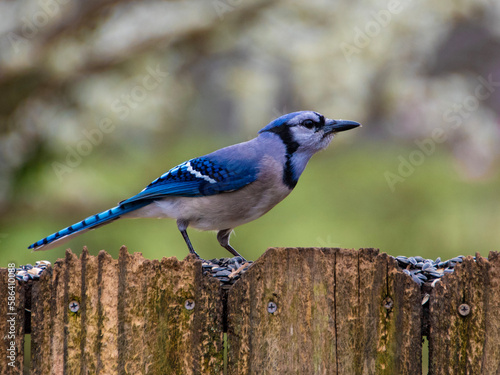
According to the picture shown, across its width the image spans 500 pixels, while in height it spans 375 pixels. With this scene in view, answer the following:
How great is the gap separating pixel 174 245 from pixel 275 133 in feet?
6.58

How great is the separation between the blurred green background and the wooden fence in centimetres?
294

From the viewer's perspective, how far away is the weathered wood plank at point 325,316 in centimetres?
199

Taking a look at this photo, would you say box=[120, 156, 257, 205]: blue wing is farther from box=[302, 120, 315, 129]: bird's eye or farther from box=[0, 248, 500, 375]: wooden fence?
box=[0, 248, 500, 375]: wooden fence

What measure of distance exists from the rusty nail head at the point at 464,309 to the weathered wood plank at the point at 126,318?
→ 722mm

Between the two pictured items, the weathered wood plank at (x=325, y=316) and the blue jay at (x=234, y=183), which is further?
the blue jay at (x=234, y=183)

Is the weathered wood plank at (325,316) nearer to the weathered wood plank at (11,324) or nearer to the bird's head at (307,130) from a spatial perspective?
the weathered wood plank at (11,324)

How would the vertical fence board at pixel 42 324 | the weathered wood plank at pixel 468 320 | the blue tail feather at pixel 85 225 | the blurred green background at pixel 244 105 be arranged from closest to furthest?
the weathered wood plank at pixel 468 320
the vertical fence board at pixel 42 324
the blue tail feather at pixel 85 225
the blurred green background at pixel 244 105

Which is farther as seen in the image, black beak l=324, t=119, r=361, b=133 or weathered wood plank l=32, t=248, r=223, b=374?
black beak l=324, t=119, r=361, b=133

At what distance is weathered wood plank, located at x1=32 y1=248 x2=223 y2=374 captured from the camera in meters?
2.04

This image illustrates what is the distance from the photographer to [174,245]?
5328 mm

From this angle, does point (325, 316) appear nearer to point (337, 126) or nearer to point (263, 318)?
point (263, 318)

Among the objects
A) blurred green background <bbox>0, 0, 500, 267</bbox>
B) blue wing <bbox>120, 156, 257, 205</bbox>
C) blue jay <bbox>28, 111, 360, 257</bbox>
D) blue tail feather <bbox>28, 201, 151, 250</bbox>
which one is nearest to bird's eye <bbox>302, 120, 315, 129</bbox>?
blue jay <bbox>28, 111, 360, 257</bbox>

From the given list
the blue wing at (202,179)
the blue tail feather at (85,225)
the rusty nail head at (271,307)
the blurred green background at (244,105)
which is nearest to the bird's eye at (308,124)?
the blue wing at (202,179)

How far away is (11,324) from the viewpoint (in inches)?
82.8
